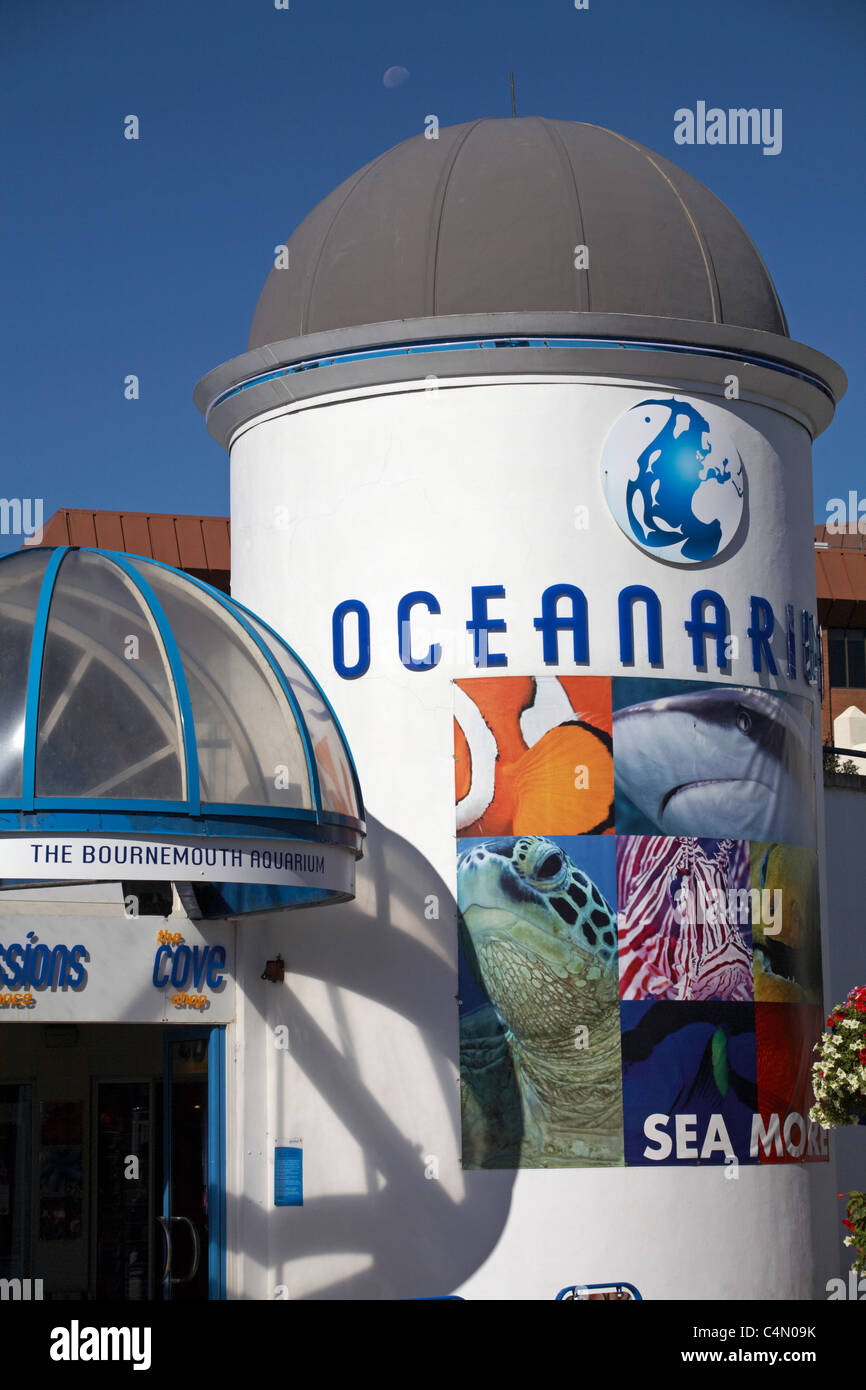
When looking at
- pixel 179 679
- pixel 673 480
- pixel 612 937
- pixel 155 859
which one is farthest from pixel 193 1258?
pixel 673 480

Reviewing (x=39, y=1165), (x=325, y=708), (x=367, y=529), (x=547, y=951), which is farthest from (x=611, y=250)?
(x=39, y=1165)

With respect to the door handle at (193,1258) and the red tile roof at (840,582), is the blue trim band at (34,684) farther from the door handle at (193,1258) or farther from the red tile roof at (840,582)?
the red tile roof at (840,582)

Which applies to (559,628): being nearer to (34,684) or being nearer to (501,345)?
(501,345)

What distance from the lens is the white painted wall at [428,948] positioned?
52.6 feet

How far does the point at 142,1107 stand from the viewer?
19641mm

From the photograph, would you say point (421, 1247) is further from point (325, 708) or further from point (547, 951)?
point (325, 708)

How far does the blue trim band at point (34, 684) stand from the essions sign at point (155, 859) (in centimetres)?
34

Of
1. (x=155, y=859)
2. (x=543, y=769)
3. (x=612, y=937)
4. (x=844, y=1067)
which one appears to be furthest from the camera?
(x=543, y=769)

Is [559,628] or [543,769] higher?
[559,628]

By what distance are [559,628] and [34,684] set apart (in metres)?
5.08

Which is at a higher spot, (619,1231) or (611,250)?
(611,250)

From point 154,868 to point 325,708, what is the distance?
2.64m

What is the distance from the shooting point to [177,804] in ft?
44.0

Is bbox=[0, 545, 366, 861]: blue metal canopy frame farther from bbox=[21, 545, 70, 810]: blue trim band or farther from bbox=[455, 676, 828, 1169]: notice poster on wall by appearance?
bbox=[455, 676, 828, 1169]: notice poster on wall
